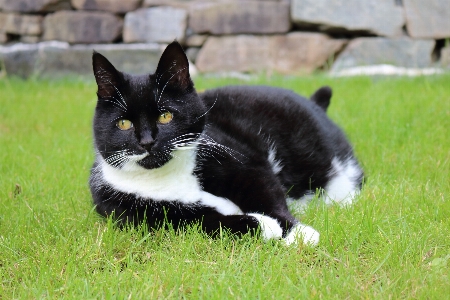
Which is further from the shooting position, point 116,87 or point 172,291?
point 116,87

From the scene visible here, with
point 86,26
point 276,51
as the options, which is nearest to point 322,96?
point 276,51

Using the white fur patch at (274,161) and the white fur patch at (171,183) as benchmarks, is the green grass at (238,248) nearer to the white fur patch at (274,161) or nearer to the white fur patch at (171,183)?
the white fur patch at (171,183)

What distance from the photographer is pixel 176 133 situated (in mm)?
2307

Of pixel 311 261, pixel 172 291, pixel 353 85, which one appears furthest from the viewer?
pixel 353 85

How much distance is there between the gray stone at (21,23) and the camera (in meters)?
7.06

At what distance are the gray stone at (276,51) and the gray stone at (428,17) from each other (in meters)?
0.84

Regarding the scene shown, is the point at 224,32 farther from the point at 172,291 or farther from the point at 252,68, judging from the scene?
the point at 172,291

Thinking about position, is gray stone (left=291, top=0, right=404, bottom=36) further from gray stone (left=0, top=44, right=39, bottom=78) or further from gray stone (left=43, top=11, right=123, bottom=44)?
gray stone (left=0, top=44, right=39, bottom=78)

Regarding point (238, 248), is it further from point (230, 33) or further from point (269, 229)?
point (230, 33)

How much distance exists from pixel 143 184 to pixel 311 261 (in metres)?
0.81

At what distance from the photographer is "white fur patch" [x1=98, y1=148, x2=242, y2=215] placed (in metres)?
2.35

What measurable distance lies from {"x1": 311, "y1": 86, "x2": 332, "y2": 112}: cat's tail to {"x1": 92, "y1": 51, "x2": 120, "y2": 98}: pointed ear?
5.12 feet

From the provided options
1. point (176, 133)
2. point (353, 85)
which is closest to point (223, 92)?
point (176, 133)

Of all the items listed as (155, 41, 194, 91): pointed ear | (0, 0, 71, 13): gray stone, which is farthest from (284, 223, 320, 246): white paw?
(0, 0, 71, 13): gray stone
